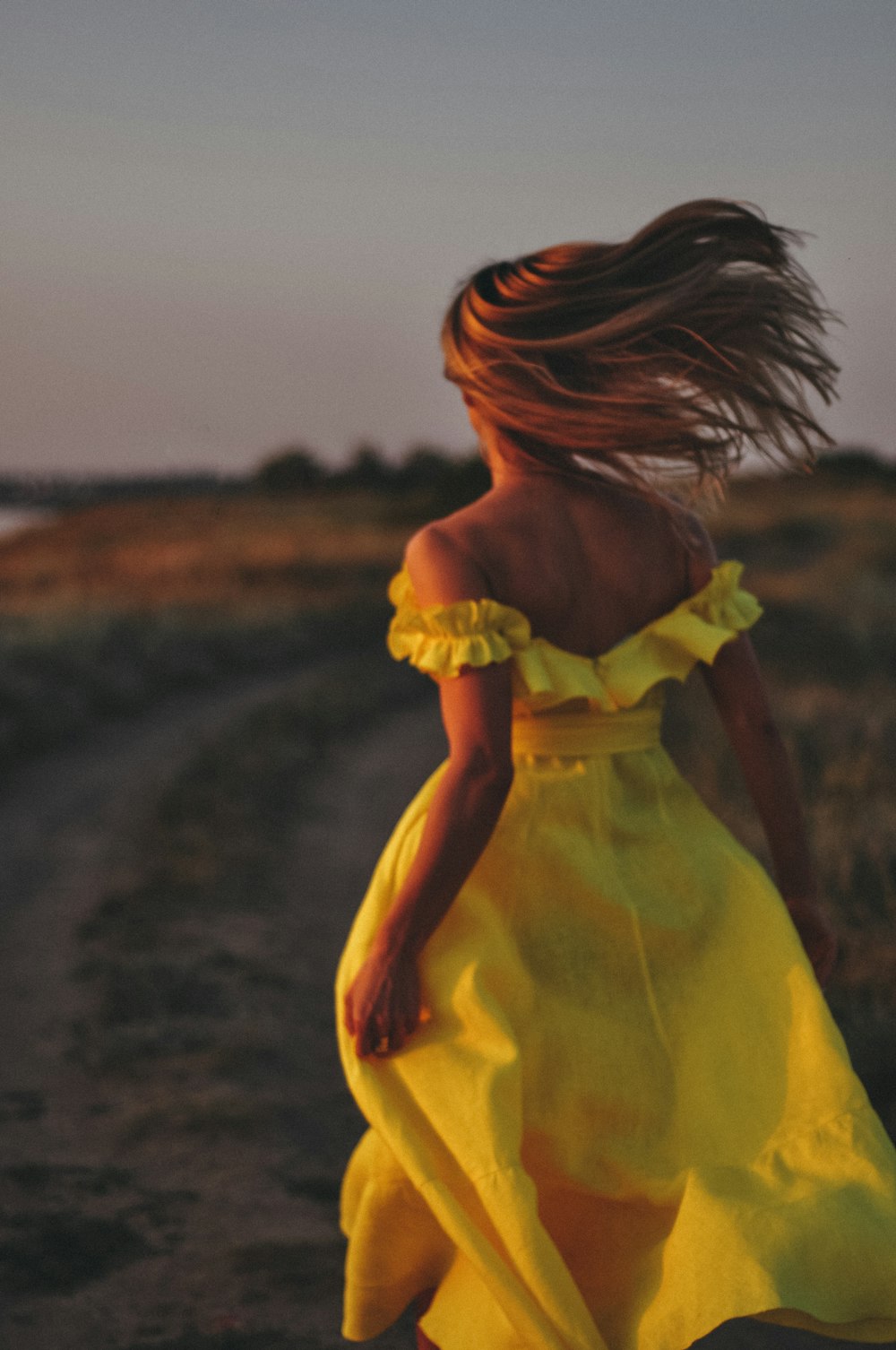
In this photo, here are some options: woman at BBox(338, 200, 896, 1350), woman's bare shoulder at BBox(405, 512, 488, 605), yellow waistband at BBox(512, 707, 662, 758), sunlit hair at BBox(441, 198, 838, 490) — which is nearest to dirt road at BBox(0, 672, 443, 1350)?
woman at BBox(338, 200, 896, 1350)

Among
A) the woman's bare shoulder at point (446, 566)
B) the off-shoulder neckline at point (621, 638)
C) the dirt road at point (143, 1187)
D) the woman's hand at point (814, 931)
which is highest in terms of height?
the woman's bare shoulder at point (446, 566)

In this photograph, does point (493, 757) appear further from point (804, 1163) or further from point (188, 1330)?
point (188, 1330)

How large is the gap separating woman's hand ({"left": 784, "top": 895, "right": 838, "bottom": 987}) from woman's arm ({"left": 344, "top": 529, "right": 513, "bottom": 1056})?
66 centimetres

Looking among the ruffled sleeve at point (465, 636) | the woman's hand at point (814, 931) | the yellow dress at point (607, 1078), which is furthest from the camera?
the woman's hand at point (814, 931)

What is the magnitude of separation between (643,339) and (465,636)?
0.52 meters

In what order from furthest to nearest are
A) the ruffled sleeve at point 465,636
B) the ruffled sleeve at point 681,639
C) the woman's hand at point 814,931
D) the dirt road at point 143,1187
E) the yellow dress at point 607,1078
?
the dirt road at point 143,1187 < the woman's hand at point 814,931 < the ruffled sleeve at point 681,639 < the ruffled sleeve at point 465,636 < the yellow dress at point 607,1078

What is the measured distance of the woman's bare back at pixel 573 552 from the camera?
2.00 m

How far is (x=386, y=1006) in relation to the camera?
1935mm

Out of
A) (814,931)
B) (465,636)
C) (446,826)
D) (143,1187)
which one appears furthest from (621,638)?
Result: (143,1187)

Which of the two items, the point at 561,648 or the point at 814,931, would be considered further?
the point at 814,931

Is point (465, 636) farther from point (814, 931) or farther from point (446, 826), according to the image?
point (814, 931)

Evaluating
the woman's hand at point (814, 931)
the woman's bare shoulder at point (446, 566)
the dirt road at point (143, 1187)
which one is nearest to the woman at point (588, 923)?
the woman's bare shoulder at point (446, 566)

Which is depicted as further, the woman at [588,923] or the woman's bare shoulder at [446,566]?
the woman's bare shoulder at [446,566]

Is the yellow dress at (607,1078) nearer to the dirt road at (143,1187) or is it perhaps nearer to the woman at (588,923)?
the woman at (588,923)
